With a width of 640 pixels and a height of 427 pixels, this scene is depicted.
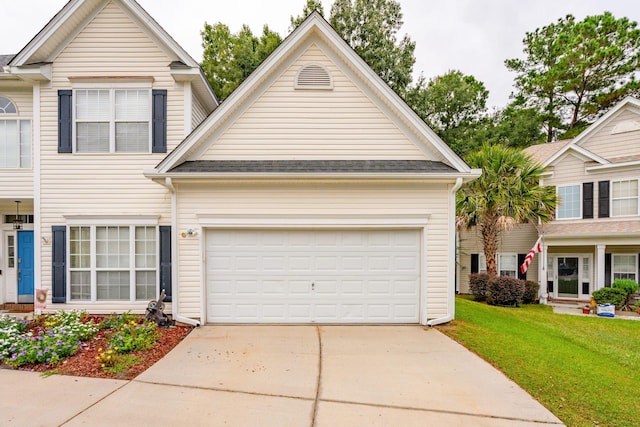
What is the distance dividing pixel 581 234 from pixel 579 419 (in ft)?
41.3

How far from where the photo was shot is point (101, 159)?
8.36 meters

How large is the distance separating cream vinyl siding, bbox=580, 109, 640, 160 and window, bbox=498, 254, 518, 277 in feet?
19.2

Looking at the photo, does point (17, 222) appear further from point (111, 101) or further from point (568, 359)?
point (568, 359)

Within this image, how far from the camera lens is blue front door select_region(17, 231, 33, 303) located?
30.4 feet

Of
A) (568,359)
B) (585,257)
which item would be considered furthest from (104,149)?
(585,257)

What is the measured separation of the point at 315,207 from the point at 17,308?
871cm

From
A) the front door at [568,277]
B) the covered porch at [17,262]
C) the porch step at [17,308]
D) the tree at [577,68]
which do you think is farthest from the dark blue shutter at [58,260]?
the tree at [577,68]

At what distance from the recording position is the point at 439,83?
25656 mm

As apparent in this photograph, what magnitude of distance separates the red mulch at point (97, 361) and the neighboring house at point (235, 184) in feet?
3.94

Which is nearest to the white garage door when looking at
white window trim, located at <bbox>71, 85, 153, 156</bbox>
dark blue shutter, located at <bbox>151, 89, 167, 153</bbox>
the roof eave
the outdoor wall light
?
the outdoor wall light

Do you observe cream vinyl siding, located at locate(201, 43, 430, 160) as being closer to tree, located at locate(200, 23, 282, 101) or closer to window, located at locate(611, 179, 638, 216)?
window, located at locate(611, 179, 638, 216)

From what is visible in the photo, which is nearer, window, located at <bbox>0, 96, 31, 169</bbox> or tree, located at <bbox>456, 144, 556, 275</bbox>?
window, located at <bbox>0, 96, 31, 169</bbox>

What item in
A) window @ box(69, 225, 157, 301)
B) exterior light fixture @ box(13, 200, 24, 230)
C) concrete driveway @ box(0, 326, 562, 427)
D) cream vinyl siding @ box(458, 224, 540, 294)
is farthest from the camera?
cream vinyl siding @ box(458, 224, 540, 294)

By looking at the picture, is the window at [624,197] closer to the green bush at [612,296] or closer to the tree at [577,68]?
the green bush at [612,296]
